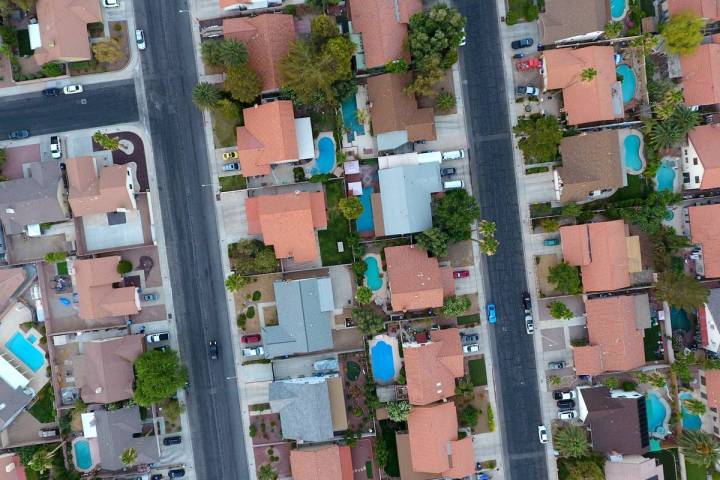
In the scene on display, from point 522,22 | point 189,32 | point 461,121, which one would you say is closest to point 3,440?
point 189,32

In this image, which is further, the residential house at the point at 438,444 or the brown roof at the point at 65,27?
the residential house at the point at 438,444

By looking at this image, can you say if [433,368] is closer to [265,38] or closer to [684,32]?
[265,38]

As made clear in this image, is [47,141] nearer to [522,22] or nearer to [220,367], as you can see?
[220,367]

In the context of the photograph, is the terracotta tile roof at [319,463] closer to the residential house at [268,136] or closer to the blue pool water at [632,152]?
the residential house at [268,136]

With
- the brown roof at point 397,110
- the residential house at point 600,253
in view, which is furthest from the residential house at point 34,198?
the residential house at point 600,253

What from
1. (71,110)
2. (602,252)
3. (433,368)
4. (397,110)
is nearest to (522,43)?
(397,110)

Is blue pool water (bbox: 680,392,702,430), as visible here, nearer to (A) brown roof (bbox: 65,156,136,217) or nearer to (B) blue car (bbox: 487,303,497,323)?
(B) blue car (bbox: 487,303,497,323)
